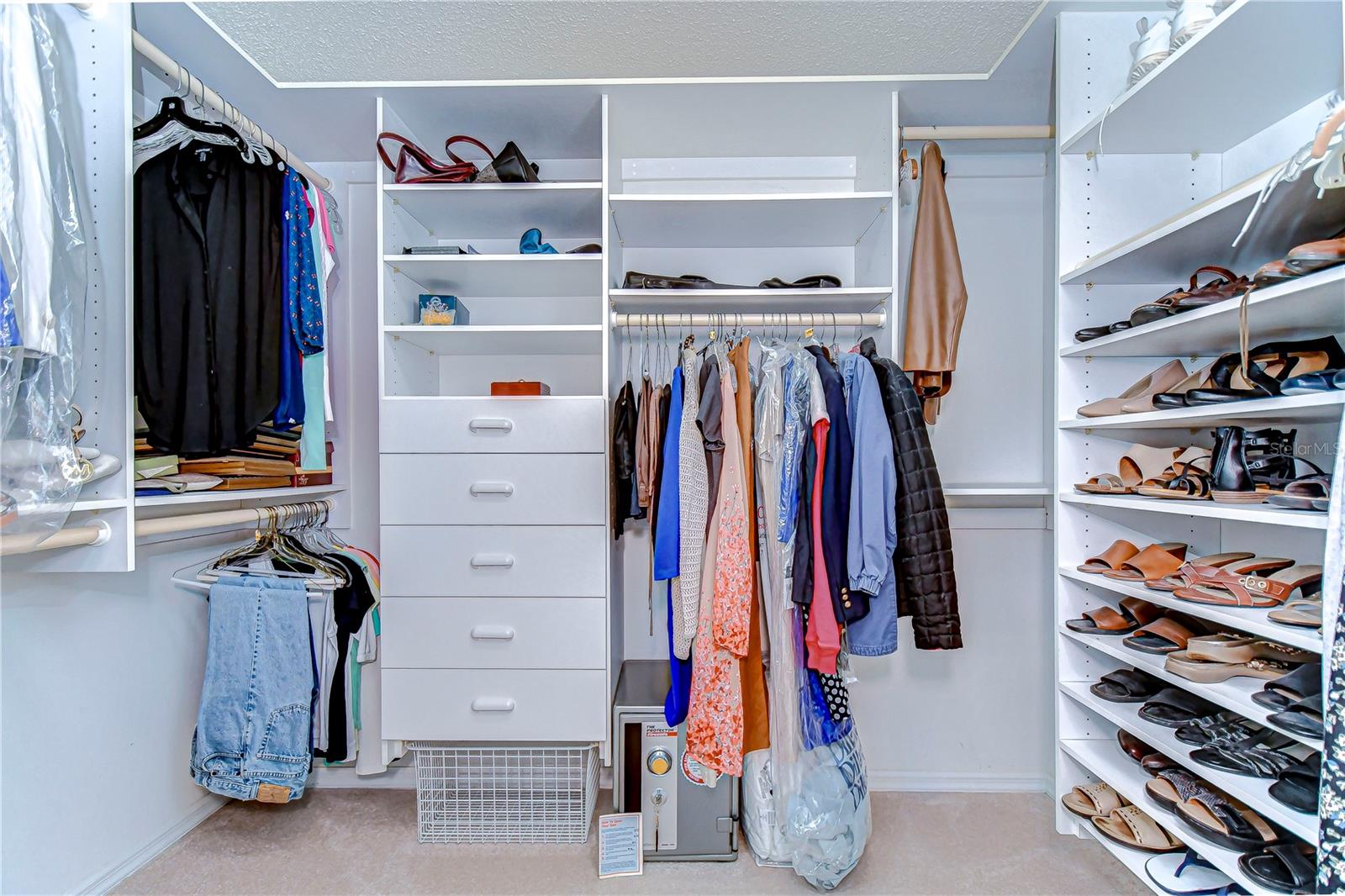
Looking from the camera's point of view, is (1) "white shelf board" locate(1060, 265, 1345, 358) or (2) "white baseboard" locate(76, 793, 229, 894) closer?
(1) "white shelf board" locate(1060, 265, 1345, 358)

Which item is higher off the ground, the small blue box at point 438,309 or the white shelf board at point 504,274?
the white shelf board at point 504,274

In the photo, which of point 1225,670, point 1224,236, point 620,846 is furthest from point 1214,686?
point 620,846

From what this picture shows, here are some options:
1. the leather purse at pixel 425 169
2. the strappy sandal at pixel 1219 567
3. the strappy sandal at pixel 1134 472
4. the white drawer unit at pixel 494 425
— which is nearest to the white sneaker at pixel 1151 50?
the strappy sandal at pixel 1134 472

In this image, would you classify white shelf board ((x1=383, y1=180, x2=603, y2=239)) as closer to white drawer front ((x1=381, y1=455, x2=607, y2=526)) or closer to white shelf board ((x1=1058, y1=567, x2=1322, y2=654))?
white drawer front ((x1=381, y1=455, x2=607, y2=526))

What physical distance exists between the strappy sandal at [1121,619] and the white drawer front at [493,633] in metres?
1.24

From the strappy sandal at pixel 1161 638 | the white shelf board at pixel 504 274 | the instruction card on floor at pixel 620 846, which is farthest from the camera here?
the white shelf board at pixel 504 274

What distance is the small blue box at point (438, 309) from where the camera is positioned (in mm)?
→ 1948

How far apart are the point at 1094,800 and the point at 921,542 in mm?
773

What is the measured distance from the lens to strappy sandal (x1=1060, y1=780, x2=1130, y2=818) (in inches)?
62.7

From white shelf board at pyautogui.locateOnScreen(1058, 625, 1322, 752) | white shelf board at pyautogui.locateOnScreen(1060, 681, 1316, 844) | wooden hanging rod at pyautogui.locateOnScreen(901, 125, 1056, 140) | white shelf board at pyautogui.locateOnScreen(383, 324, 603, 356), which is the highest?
wooden hanging rod at pyautogui.locateOnScreen(901, 125, 1056, 140)

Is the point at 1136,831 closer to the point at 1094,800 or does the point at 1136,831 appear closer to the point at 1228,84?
the point at 1094,800

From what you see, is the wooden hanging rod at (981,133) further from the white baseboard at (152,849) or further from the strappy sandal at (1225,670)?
the white baseboard at (152,849)

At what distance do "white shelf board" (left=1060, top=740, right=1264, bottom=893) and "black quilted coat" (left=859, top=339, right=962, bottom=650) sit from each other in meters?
0.43

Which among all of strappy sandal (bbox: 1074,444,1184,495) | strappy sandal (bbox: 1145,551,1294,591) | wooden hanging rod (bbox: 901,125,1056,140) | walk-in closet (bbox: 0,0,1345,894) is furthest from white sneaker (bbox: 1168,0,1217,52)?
strappy sandal (bbox: 1145,551,1294,591)
